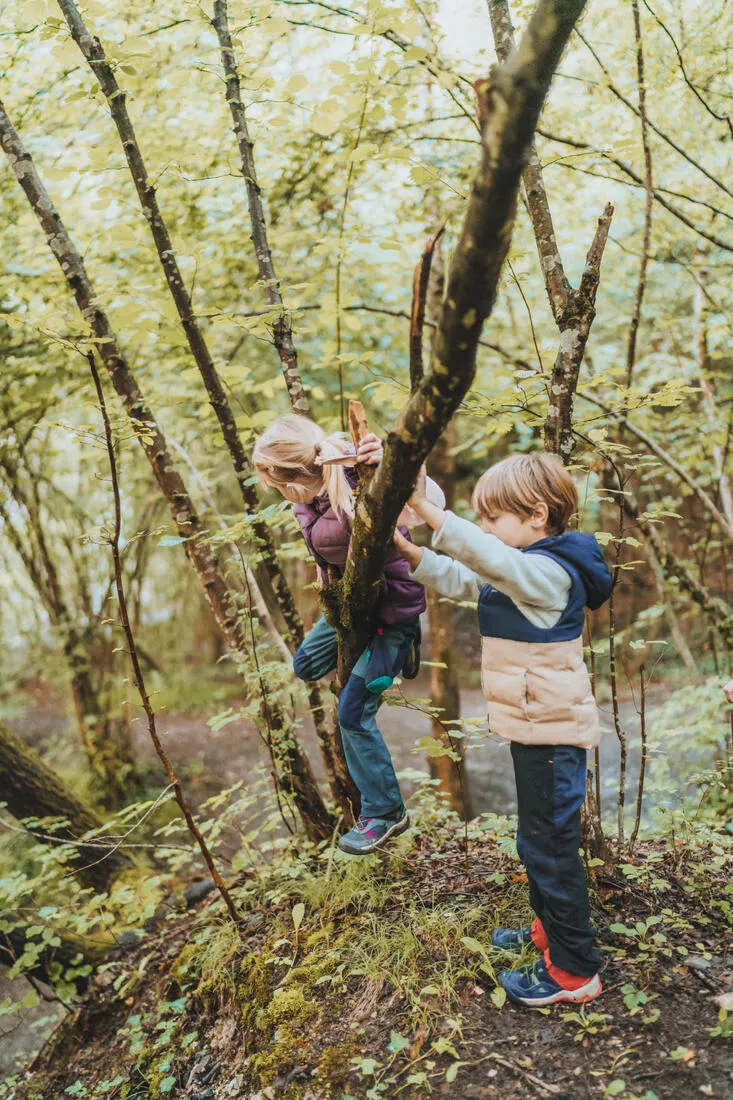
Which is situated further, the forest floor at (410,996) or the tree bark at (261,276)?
the tree bark at (261,276)

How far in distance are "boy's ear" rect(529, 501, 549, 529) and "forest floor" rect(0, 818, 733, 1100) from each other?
1464mm

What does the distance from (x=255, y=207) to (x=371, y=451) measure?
76.6 inches

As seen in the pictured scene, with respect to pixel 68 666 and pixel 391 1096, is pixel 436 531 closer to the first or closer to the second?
pixel 391 1096

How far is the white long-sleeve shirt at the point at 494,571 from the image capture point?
1.85 metres

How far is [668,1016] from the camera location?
6.62 ft

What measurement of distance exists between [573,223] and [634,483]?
3941 millimetres

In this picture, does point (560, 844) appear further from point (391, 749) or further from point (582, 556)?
point (391, 749)

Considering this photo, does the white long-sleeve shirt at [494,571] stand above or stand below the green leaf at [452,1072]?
above

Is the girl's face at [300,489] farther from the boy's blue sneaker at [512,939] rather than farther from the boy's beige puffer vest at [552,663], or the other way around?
the boy's blue sneaker at [512,939]

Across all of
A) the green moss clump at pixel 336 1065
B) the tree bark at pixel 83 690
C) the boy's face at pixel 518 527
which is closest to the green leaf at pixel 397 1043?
the green moss clump at pixel 336 1065

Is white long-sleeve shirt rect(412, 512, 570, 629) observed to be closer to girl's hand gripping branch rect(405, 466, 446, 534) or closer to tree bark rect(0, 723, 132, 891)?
girl's hand gripping branch rect(405, 466, 446, 534)

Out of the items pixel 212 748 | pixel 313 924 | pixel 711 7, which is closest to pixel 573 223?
pixel 711 7

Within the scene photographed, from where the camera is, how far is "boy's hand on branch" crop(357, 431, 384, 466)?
1.83 meters

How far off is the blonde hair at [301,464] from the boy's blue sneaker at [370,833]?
1.24 m
